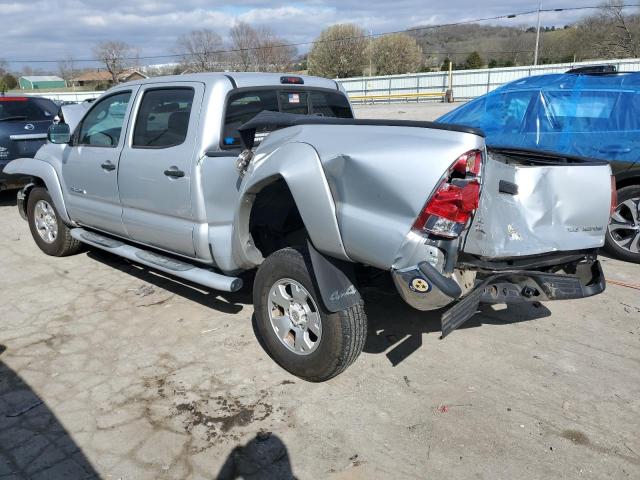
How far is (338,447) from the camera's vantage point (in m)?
2.95

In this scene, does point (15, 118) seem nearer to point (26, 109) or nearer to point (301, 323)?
point (26, 109)

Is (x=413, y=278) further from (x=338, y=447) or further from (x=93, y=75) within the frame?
(x=93, y=75)

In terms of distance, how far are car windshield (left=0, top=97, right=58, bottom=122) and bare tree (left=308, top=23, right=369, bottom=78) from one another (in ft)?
167

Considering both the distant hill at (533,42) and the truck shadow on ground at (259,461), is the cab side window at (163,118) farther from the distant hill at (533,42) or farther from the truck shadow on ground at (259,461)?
the distant hill at (533,42)

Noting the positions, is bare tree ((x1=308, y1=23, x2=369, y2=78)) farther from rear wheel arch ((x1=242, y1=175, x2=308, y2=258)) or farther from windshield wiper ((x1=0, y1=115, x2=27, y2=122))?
rear wheel arch ((x1=242, y1=175, x2=308, y2=258))

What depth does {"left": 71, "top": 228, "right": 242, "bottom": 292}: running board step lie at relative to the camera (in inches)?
156

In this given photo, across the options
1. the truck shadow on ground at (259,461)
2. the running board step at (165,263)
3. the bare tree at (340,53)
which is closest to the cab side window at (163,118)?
the running board step at (165,263)

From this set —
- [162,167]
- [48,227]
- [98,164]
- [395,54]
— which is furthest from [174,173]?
[395,54]

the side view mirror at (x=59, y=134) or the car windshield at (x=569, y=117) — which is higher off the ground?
the side view mirror at (x=59, y=134)

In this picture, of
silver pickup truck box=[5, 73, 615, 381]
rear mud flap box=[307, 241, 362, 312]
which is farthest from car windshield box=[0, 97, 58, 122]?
rear mud flap box=[307, 241, 362, 312]

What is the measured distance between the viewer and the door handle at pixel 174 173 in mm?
4074

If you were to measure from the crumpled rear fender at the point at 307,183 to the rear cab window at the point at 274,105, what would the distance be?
2.22 ft

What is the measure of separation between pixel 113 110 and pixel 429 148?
3.43 m

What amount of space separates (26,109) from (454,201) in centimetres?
948
